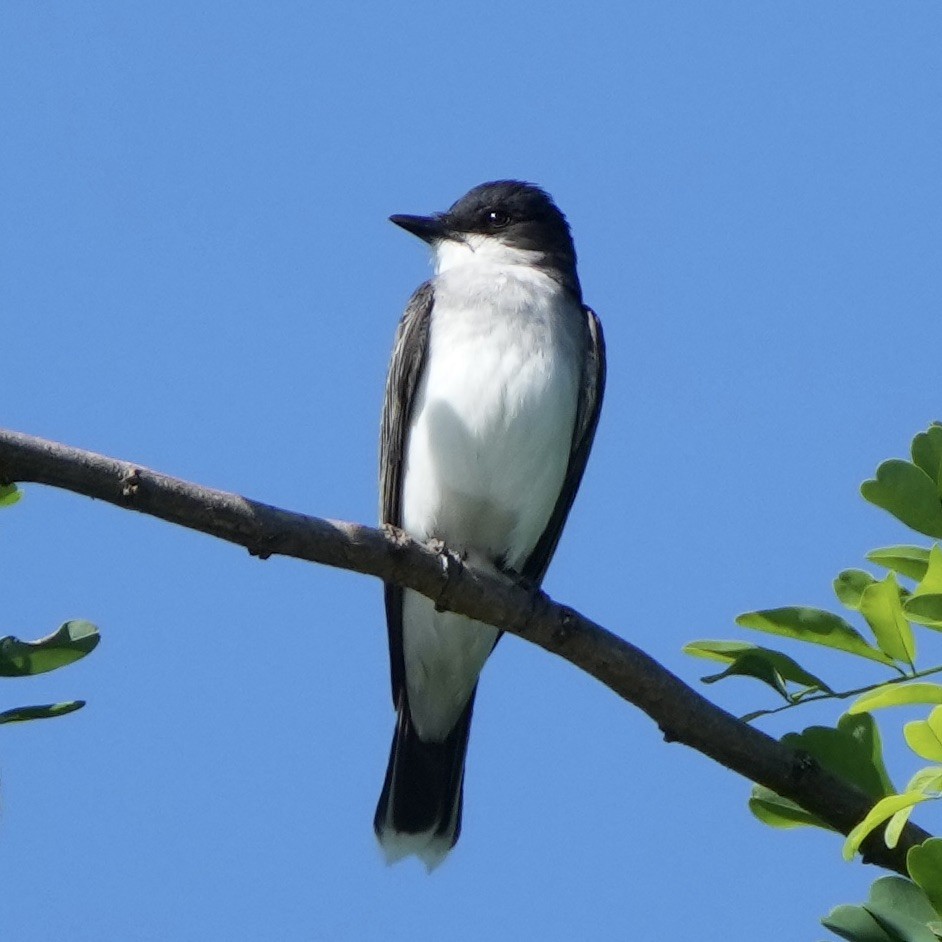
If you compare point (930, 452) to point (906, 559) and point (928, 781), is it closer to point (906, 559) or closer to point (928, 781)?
point (906, 559)

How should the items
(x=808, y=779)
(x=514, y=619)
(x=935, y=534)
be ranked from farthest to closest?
(x=514, y=619), (x=808, y=779), (x=935, y=534)

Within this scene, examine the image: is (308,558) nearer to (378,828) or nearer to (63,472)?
(63,472)

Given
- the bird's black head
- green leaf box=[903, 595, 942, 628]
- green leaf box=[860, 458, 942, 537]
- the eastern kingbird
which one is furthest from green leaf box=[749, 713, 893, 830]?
the bird's black head

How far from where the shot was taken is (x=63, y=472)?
3.48 meters

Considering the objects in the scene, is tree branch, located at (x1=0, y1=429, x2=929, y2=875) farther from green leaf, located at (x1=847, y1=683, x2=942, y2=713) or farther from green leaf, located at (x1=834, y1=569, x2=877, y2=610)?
green leaf, located at (x1=847, y1=683, x2=942, y2=713)

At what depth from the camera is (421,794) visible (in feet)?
20.8

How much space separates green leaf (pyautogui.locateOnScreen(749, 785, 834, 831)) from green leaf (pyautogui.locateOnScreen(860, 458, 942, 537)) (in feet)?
2.54

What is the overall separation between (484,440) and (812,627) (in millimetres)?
2799

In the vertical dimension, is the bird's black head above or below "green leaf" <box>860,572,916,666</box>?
above

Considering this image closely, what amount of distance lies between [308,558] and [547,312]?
2.77m

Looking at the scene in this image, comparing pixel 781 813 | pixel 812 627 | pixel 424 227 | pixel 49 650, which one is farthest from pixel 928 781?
pixel 424 227

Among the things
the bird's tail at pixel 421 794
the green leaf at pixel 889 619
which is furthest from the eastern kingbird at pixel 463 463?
the green leaf at pixel 889 619

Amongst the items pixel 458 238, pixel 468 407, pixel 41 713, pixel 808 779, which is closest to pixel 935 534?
pixel 808 779

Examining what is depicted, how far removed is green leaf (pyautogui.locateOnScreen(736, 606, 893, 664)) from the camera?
3.27m
